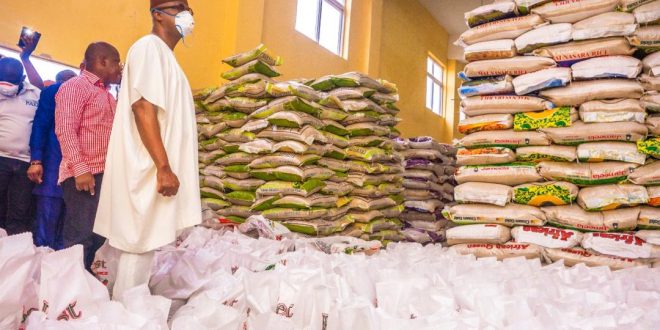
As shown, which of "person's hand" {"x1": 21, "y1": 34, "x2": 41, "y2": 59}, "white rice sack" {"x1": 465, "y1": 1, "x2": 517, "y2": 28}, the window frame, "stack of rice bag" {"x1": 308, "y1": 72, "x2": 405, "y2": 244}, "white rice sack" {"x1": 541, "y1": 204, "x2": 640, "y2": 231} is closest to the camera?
"white rice sack" {"x1": 541, "y1": 204, "x2": 640, "y2": 231}

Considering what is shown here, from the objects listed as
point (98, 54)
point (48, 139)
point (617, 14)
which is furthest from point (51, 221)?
point (617, 14)

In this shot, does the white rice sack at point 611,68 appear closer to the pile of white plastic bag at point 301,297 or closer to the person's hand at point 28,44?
the pile of white plastic bag at point 301,297

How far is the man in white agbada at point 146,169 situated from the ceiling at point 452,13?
347 inches

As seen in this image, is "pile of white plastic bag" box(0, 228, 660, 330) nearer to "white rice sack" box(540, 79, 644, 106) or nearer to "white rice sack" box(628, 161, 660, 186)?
"white rice sack" box(628, 161, 660, 186)

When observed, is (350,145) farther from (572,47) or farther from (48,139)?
(48,139)

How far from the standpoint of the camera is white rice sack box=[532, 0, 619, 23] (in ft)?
7.93

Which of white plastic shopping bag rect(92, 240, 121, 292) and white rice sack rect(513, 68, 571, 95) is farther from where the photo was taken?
white rice sack rect(513, 68, 571, 95)

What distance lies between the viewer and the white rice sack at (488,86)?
2.66 m

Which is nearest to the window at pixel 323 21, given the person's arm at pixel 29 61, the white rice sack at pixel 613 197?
the person's arm at pixel 29 61

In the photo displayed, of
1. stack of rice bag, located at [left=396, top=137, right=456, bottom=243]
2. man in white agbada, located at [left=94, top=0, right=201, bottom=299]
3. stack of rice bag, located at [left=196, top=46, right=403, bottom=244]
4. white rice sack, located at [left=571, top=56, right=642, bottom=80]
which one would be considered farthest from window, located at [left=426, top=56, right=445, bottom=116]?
man in white agbada, located at [left=94, top=0, right=201, bottom=299]

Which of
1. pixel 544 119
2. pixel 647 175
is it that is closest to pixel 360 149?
pixel 544 119

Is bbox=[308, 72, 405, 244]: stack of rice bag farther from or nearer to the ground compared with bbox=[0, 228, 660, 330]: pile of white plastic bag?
farther from the ground

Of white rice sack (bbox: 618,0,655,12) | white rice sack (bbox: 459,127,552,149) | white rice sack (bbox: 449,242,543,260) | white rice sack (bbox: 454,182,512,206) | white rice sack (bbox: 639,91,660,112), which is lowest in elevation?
white rice sack (bbox: 449,242,543,260)

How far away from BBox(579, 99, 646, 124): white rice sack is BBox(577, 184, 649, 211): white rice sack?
13.8 inches
